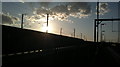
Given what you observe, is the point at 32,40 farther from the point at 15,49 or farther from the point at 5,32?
the point at 5,32

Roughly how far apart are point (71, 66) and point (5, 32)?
6.88 meters

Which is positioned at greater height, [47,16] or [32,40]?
[47,16]

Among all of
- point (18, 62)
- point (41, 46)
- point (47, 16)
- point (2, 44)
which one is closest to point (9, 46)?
point (2, 44)

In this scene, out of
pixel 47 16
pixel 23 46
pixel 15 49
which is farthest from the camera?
pixel 47 16

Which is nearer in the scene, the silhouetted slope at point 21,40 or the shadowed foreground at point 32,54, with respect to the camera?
the shadowed foreground at point 32,54

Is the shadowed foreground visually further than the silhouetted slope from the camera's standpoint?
No

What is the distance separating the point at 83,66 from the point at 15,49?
7.86 m

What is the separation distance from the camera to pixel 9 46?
57.5 feet

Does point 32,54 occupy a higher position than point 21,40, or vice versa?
point 21,40

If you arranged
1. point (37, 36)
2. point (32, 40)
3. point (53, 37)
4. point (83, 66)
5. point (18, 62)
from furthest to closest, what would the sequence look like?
point (53, 37) < point (37, 36) < point (32, 40) < point (83, 66) < point (18, 62)

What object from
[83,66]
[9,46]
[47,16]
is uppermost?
[47,16]

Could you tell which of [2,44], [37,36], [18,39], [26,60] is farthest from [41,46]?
[26,60]

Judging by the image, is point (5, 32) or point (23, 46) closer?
point (5, 32)

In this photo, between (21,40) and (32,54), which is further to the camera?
(21,40)
